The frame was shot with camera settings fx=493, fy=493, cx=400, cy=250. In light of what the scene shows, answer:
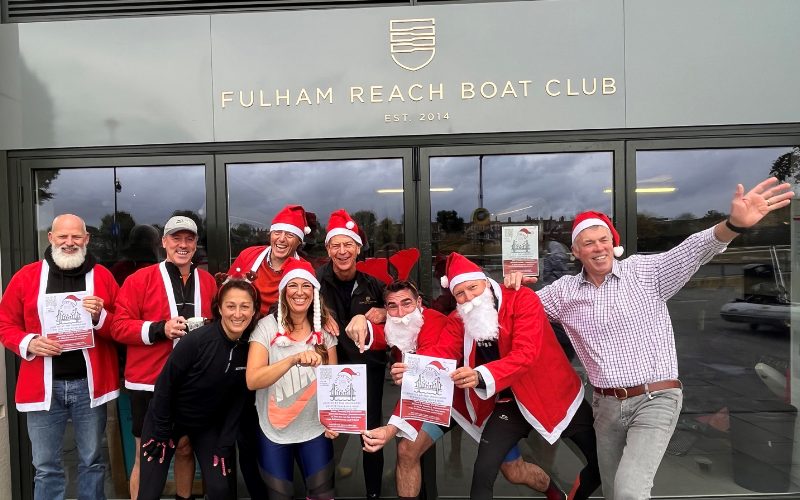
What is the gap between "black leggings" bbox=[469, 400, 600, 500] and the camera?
283 centimetres

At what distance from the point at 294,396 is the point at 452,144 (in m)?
2.18

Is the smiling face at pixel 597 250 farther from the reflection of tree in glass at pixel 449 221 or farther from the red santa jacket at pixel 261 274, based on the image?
the red santa jacket at pixel 261 274

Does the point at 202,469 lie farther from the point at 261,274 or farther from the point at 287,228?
the point at 287,228

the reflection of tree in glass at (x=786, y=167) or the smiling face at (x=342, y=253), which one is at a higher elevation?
the reflection of tree in glass at (x=786, y=167)

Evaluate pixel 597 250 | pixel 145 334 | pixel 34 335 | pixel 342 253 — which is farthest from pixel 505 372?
pixel 34 335

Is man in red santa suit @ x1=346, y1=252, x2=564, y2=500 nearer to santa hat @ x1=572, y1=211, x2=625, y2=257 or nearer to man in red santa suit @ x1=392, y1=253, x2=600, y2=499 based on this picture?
man in red santa suit @ x1=392, y1=253, x2=600, y2=499

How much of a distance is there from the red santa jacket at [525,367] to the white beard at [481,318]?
60 mm

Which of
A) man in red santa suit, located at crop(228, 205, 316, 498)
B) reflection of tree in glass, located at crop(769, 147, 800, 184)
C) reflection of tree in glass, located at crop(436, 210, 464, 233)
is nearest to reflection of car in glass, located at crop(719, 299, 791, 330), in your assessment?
reflection of tree in glass, located at crop(769, 147, 800, 184)

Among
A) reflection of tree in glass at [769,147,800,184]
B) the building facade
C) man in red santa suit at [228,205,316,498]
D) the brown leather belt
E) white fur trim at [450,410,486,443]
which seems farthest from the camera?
reflection of tree in glass at [769,147,800,184]

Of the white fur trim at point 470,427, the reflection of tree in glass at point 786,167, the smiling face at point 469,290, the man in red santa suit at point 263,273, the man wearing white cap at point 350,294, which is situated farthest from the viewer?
the reflection of tree in glass at point 786,167

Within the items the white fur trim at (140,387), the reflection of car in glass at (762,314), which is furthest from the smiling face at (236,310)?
the reflection of car in glass at (762,314)

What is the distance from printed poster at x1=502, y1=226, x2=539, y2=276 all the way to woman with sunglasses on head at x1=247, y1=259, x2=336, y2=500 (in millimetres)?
1723

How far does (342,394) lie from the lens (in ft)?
8.79

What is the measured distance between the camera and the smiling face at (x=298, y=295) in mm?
2752
